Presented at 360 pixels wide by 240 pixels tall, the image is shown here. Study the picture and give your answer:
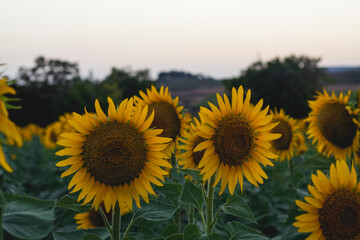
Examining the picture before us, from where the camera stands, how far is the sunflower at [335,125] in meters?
4.03

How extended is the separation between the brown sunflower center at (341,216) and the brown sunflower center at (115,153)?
1330 millimetres

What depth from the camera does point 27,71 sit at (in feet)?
225

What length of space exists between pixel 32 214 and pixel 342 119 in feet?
11.5

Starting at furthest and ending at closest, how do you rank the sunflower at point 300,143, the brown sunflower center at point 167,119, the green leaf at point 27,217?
the sunflower at point 300,143 → the brown sunflower center at point 167,119 → the green leaf at point 27,217

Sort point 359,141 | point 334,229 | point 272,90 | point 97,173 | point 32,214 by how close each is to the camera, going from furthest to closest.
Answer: point 272,90 < point 359,141 < point 334,229 < point 97,173 < point 32,214

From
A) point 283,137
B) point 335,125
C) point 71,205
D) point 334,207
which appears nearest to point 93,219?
point 71,205

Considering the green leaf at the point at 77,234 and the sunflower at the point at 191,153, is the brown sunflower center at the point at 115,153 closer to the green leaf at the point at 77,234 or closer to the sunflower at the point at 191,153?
the green leaf at the point at 77,234

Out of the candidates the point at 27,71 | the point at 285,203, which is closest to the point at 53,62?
the point at 27,71

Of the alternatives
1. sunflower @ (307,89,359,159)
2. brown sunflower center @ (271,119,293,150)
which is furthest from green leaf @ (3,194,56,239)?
brown sunflower center @ (271,119,293,150)

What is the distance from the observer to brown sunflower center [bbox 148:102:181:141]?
318 cm

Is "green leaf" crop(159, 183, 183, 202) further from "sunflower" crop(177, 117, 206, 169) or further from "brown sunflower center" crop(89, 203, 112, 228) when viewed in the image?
"brown sunflower center" crop(89, 203, 112, 228)

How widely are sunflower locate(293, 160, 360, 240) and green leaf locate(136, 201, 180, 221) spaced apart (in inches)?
35.1

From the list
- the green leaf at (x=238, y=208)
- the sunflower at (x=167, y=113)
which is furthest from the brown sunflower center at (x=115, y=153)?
the sunflower at (x=167, y=113)

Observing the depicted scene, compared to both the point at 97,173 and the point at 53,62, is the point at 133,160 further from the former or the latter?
the point at 53,62
